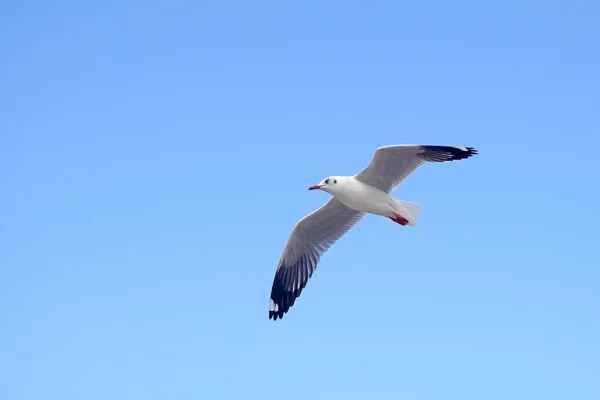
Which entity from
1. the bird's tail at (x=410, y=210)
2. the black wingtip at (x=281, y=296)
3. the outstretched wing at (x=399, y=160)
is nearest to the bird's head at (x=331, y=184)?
the outstretched wing at (x=399, y=160)

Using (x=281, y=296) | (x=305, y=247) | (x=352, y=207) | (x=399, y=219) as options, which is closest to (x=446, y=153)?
(x=399, y=219)

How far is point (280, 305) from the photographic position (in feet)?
36.2

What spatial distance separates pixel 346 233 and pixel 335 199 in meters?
0.67

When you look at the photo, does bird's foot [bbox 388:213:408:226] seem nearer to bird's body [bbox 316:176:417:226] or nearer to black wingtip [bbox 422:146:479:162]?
bird's body [bbox 316:176:417:226]

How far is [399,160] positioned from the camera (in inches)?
362

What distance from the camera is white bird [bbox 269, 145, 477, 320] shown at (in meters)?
9.12

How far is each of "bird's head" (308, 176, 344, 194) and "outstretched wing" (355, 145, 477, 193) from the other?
0.71 ft

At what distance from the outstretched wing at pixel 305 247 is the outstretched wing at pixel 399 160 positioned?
0.81 meters

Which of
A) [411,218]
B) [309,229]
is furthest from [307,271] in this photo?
[411,218]

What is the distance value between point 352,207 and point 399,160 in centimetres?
87

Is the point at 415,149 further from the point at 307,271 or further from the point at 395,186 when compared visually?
the point at 307,271

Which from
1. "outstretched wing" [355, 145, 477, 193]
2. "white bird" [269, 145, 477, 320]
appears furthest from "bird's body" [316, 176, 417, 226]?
"outstretched wing" [355, 145, 477, 193]

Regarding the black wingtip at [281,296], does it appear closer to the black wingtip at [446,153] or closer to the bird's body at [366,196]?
the bird's body at [366,196]

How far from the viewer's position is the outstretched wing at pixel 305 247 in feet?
33.9
